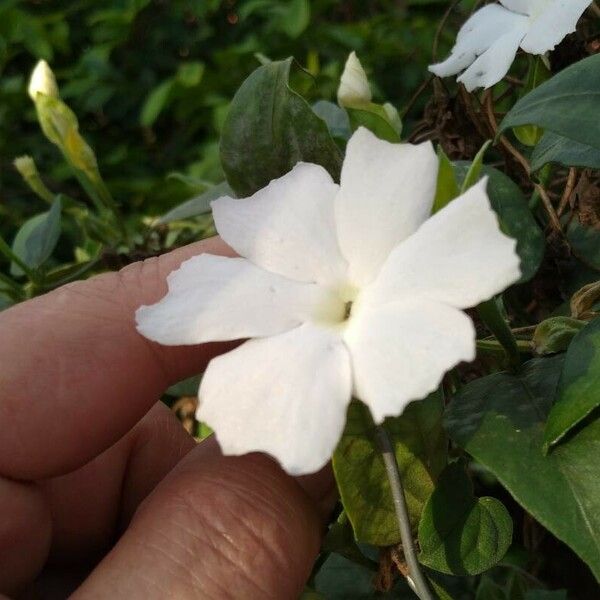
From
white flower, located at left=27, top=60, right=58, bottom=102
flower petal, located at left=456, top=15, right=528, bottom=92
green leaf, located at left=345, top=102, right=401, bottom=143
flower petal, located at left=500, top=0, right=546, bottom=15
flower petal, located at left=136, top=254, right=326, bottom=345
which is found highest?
flower petal, located at left=500, top=0, right=546, bottom=15

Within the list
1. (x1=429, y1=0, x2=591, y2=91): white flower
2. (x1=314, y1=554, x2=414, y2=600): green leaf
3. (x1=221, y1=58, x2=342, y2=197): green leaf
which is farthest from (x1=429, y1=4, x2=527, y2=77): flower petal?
(x1=314, y1=554, x2=414, y2=600): green leaf

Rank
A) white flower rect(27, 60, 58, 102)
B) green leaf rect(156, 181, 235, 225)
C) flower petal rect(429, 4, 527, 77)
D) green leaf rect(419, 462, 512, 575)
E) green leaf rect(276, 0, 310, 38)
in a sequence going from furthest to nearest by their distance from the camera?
green leaf rect(276, 0, 310, 38) → white flower rect(27, 60, 58, 102) → green leaf rect(156, 181, 235, 225) → flower petal rect(429, 4, 527, 77) → green leaf rect(419, 462, 512, 575)

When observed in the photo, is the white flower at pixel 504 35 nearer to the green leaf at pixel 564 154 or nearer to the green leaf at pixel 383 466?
the green leaf at pixel 564 154

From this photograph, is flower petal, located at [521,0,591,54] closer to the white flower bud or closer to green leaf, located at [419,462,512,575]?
green leaf, located at [419,462,512,575]

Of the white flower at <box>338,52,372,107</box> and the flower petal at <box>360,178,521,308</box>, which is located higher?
the flower petal at <box>360,178,521,308</box>

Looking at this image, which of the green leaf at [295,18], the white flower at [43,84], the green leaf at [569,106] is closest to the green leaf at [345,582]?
the green leaf at [569,106]

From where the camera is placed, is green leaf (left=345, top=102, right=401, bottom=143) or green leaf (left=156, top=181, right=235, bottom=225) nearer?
green leaf (left=345, top=102, right=401, bottom=143)

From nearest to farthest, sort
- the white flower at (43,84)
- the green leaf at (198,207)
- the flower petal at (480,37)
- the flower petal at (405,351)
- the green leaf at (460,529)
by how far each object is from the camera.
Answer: the flower petal at (405,351) → the green leaf at (460,529) → the flower petal at (480,37) → the green leaf at (198,207) → the white flower at (43,84)

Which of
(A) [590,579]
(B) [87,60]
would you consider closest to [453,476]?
(A) [590,579]
